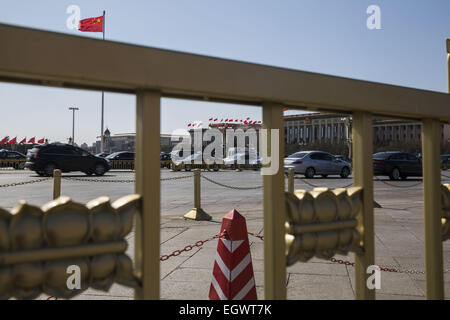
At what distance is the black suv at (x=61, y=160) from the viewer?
19.4 m

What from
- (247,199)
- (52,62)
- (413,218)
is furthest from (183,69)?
(247,199)

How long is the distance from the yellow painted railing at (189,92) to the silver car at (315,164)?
1872 cm

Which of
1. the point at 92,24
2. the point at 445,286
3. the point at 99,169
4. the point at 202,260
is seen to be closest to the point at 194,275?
the point at 202,260

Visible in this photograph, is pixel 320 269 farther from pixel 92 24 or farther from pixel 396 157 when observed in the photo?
pixel 92 24

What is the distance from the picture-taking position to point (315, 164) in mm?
20531

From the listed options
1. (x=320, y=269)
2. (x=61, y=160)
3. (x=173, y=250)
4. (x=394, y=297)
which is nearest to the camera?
(x=394, y=297)

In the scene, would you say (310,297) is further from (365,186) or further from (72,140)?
(72,140)

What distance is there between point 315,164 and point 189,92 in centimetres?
2002

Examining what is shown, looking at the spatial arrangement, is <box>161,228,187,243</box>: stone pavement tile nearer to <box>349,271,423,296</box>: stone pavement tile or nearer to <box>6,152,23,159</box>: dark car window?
<box>349,271,423,296</box>: stone pavement tile

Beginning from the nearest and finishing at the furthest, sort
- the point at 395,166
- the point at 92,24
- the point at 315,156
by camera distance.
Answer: the point at 395,166 → the point at 315,156 → the point at 92,24

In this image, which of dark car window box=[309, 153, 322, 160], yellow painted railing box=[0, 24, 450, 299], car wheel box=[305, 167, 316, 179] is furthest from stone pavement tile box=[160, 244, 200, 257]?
dark car window box=[309, 153, 322, 160]

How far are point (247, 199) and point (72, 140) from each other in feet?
189

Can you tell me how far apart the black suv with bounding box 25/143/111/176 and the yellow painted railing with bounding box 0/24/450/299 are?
20210 mm

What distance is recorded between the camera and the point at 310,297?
3.07m
